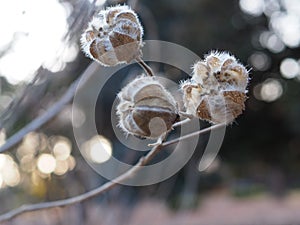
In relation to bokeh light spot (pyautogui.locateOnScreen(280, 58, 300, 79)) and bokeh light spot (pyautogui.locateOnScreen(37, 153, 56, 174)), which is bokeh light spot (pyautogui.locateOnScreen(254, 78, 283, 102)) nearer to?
bokeh light spot (pyautogui.locateOnScreen(280, 58, 300, 79))

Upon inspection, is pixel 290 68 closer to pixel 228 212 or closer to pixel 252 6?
pixel 252 6

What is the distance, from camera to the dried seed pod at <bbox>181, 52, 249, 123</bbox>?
635 millimetres

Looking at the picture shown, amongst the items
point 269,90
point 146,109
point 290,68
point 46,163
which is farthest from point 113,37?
point 269,90

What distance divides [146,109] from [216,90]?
0.09 m

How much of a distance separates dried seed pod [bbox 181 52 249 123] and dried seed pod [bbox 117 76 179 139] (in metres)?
0.03

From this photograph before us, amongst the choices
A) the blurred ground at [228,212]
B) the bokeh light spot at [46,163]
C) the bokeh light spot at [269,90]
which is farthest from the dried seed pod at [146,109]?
Result: the bokeh light spot at [269,90]

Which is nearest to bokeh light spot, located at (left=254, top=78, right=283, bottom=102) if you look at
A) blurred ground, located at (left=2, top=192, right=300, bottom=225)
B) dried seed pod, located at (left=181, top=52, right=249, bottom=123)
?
blurred ground, located at (left=2, top=192, right=300, bottom=225)

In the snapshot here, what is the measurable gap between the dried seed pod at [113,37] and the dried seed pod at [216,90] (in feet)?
0.28

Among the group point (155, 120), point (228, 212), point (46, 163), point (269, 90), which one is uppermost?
point (269, 90)

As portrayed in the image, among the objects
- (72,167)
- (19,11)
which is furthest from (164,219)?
(19,11)

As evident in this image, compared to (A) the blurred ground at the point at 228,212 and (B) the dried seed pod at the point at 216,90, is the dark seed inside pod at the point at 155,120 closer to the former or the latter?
(B) the dried seed pod at the point at 216,90

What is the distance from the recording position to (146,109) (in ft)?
2.08

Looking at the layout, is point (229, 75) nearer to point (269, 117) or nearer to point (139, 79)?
point (139, 79)

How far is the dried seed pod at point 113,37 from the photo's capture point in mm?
660
